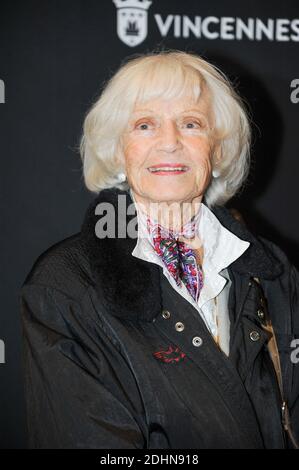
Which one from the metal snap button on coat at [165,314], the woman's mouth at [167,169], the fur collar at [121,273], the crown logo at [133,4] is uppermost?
the crown logo at [133,4]

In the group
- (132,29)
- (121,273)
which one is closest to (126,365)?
(121,273)

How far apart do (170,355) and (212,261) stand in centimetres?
31

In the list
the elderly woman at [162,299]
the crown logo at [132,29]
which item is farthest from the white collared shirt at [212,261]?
the crown logo at [132,29]

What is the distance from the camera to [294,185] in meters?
2.15

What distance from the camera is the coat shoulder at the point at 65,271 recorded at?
1.24 meters

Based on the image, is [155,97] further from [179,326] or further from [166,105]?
[179,326]

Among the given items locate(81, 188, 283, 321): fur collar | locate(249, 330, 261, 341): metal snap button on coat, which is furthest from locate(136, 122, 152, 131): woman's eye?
locate(249, 330, 261, 341): metal snap button on coat

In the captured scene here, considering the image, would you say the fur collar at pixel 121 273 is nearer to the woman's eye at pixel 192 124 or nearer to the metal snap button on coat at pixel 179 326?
the metal snap button on coat at pixel 179 326

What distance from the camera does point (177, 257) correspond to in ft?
4.56

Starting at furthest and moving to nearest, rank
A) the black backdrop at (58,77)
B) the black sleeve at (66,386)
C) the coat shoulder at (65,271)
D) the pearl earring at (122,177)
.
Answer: the black backdrop at (58,77), the pearl earring at (122,177), the coat shoulder at (65,271), the black sleeve at (66,386)

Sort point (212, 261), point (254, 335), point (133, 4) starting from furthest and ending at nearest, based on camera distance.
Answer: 1. point (133, 4)
2. point (212, 261)
3. point (254, 335)

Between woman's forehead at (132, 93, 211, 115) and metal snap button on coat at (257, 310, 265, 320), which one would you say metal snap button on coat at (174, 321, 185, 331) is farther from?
woman's forehead at (132, 93, 211, 115)

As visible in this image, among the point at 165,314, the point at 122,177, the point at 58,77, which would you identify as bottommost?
the point at 165,314

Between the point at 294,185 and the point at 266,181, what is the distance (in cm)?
10
